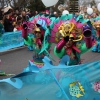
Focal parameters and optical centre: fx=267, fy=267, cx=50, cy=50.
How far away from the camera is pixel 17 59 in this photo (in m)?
9.29

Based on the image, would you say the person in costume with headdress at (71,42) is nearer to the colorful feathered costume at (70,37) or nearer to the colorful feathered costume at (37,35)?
the colorful feathered costume at (70,37)

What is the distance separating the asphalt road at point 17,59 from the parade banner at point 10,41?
286 mm

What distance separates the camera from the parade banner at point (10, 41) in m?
10.6

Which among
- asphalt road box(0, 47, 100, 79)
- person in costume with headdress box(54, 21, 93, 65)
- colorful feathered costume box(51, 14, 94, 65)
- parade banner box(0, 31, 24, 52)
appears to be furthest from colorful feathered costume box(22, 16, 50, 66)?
parade banner box(0, 31, 24, 52)

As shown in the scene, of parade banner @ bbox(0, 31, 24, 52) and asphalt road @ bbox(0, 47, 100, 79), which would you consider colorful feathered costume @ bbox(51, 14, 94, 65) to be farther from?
parade banner @ bbox(0, 31, 24, 52)

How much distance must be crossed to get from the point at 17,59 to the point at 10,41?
2019 mm

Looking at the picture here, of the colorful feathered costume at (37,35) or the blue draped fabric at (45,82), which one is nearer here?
the blue draped fabric at (45,82)

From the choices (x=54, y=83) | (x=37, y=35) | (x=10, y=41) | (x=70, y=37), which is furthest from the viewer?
(x=10, y=41)

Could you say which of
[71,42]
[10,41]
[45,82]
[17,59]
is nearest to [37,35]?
[71,42]

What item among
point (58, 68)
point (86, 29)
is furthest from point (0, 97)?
point (86, 29)

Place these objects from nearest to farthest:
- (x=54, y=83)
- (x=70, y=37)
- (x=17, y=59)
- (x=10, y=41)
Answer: (x=54, y=83) → (x=70, y=37) → (x=17, y=59) → (x=10, y=41)

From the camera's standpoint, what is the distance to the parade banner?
10.6 m

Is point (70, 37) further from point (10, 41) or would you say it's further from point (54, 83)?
point (10, 41)

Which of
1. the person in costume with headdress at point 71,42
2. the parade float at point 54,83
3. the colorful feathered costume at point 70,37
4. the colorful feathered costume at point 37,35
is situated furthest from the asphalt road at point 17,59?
the parade float at point 54,83
